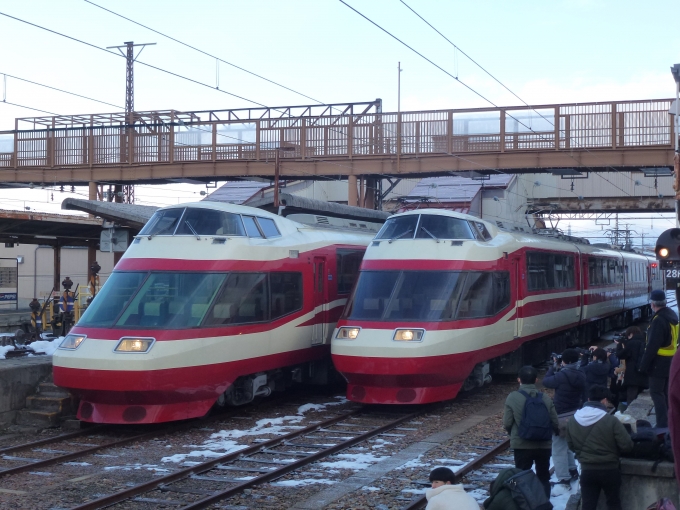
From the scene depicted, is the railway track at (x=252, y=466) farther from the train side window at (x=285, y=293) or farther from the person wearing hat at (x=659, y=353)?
the person wearing hat at (x=659, y=353)

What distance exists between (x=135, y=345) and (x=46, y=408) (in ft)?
8.41

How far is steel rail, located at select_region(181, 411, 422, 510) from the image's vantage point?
777 cm

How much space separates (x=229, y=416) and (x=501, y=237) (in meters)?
5.72

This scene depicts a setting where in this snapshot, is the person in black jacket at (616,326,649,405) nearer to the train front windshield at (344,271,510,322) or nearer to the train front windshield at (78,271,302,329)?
the train front windshield at (344,271,510,322)

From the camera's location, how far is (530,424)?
7.23 metres

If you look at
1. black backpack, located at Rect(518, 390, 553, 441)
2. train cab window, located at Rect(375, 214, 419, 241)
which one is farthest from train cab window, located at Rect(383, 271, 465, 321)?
black backpack, located at Rect(518, 390, 553, 441)

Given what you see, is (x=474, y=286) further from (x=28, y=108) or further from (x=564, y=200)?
(x=564, y=200)

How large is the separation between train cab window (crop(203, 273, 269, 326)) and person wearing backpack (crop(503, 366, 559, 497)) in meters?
5.12

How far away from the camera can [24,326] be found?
79.2 feet

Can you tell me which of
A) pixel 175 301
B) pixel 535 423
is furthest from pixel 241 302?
pixel 535 423

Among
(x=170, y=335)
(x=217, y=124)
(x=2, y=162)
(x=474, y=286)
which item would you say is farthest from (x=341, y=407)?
(x=2, y=162)

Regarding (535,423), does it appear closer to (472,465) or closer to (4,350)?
(472,465)

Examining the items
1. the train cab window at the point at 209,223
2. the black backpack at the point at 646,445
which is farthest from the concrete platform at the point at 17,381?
the black backpack at the point at 646,445

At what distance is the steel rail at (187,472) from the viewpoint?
7.71 metres
